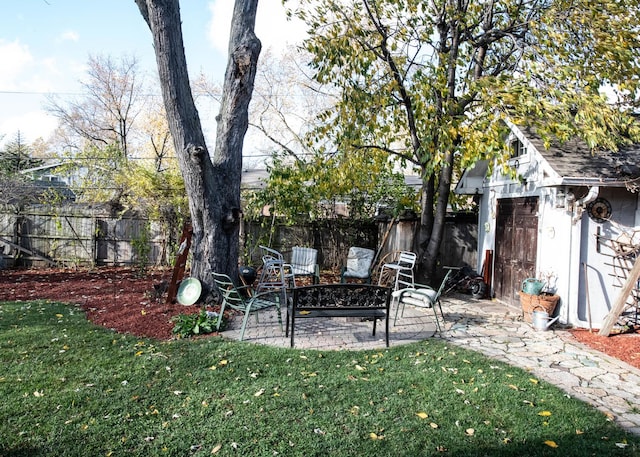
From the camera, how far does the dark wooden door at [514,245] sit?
24.4ft

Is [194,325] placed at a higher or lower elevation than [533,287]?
lower

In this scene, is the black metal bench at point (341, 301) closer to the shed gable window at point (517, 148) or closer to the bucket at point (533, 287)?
the bucket at point (533, 287)

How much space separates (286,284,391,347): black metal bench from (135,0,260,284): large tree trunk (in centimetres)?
250

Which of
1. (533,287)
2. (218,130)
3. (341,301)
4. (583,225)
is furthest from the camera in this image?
(218,130)

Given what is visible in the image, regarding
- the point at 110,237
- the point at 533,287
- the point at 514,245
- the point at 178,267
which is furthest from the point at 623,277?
the point at 110,237

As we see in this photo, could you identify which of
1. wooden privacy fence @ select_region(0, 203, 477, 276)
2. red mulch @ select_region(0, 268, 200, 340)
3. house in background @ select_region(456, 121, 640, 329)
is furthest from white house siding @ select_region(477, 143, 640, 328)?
red mulch @ select_region(0, 268, 200, 340)

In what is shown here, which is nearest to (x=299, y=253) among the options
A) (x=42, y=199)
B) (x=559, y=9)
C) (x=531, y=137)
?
Answer: (x=531, y=137)

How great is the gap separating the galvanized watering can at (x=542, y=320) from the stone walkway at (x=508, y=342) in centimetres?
10

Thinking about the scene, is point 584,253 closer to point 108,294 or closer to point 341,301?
point 341,301

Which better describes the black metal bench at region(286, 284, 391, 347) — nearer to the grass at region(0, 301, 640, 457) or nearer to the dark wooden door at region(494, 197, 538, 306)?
the grass at region(0, 301, 640, 457)

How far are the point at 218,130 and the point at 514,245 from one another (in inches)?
223

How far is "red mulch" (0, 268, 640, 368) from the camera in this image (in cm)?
563

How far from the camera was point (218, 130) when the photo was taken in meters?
7.16

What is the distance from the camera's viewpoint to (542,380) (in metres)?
4.21
